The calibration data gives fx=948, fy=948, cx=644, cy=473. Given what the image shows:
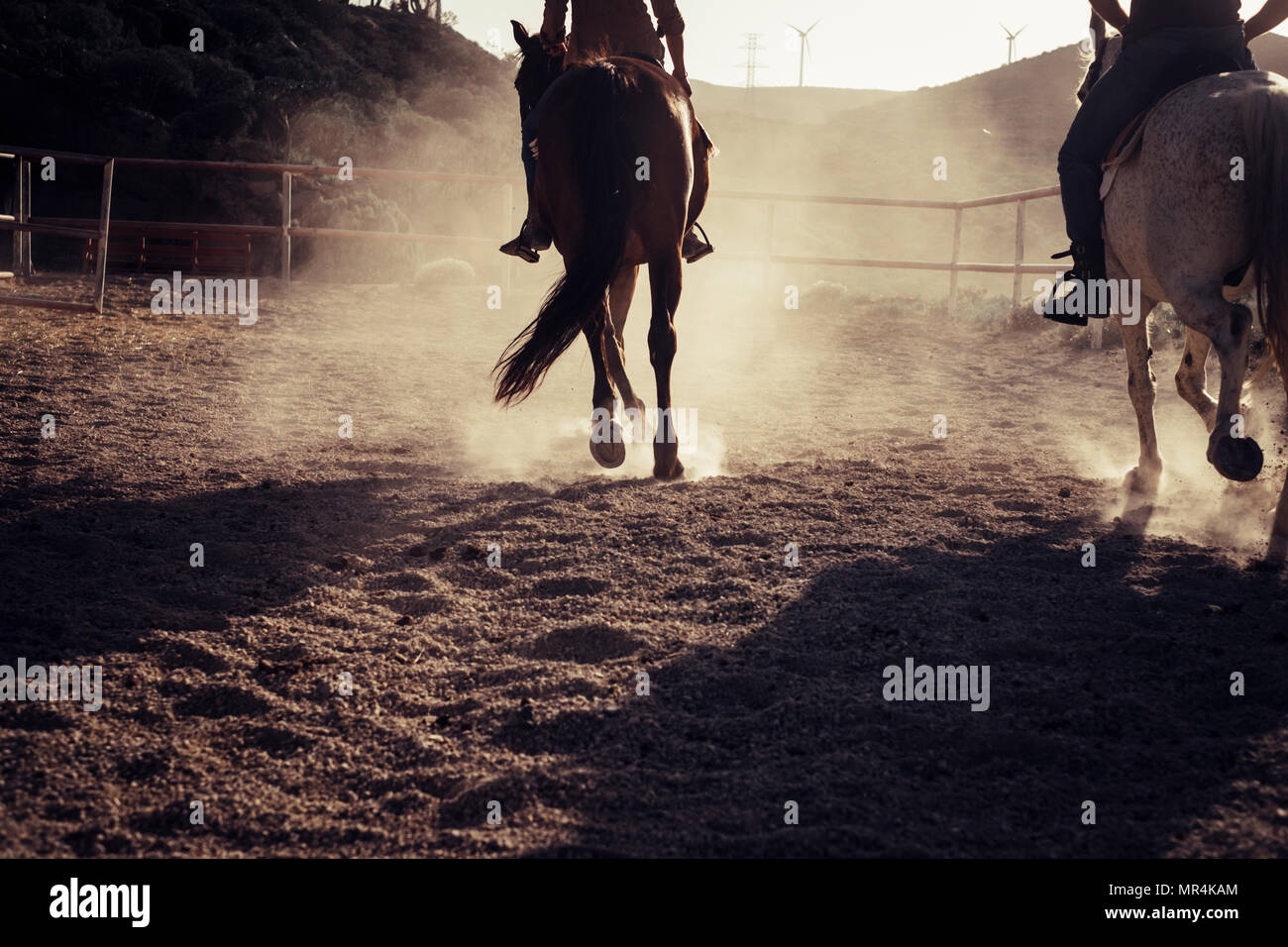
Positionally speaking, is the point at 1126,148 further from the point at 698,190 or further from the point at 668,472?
the point at 668,472

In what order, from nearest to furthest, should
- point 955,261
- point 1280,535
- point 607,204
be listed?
point 1280,535, point 607,204, point 955,261

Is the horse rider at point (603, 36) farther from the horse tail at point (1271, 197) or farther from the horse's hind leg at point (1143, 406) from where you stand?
the horse tail at point (1271, 197)

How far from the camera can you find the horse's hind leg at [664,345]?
4.38m

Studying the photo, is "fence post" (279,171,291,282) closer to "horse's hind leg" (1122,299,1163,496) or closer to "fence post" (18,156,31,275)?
"fence post" (18,156,31,275)

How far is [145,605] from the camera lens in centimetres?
293

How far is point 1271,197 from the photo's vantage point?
317 cm

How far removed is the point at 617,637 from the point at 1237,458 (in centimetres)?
220

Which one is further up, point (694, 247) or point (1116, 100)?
point (1116, 100)

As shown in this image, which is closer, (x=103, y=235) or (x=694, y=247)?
(x=694, y=247)

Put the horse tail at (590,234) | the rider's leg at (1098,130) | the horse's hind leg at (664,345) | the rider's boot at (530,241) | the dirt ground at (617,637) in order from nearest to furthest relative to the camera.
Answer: the dirt ground at (617,637)
the rider's leg at (1098,130)
the horse tail at (590,234)
the horse's hind leg at (664,345)
the rider's boot at (530,241)

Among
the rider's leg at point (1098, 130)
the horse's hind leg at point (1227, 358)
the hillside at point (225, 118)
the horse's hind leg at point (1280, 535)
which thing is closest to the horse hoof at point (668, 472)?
the rider's leg at point (1098, 130)

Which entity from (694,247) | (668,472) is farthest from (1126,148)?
(668,472)

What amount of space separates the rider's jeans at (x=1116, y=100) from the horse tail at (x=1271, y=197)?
613 millimetres

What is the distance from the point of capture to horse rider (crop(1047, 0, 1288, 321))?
3.72 m
